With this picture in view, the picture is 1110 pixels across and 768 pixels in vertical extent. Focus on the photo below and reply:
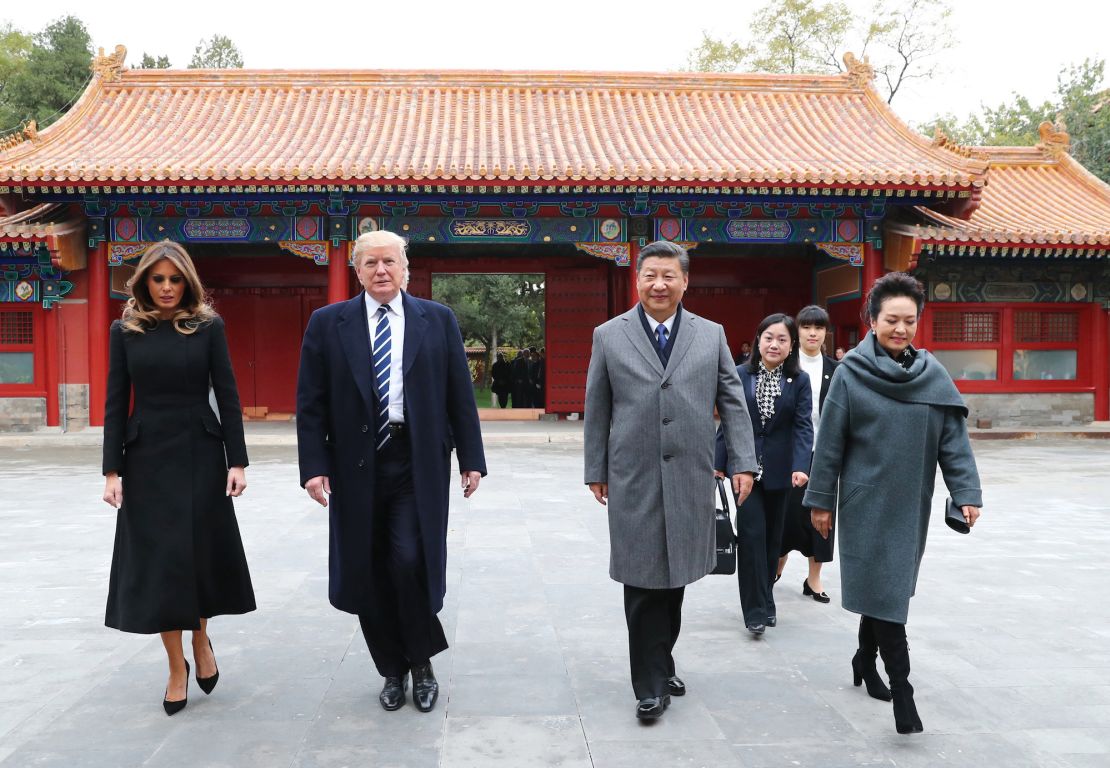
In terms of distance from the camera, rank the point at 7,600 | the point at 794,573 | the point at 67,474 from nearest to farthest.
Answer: the point at 7,600 → the point at 794,573 → the point at 67,474

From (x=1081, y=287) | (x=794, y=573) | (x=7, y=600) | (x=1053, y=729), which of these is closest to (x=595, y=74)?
(x=1081, y=287)

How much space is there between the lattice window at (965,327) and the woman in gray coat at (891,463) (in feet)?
35.5

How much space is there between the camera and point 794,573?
16.7 ft

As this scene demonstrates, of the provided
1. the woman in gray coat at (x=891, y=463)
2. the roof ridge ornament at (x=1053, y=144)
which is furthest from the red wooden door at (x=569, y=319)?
the woman in gray coat at (x=891, y=463)

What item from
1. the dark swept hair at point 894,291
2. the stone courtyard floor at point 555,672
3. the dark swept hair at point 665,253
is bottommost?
the stone courtyard floor at point 555,672

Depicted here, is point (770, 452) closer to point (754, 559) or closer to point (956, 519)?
point (754, 559)

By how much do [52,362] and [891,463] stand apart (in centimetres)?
1205

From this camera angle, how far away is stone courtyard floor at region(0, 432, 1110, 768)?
2744 mm

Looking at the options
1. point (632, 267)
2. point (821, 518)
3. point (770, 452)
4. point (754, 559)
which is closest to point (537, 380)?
point (632, 267)

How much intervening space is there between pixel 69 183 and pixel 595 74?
26.3ft

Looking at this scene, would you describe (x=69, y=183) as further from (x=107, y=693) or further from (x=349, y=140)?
(x=107, y=693)

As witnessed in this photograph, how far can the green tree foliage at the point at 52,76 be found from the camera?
25.6 meters

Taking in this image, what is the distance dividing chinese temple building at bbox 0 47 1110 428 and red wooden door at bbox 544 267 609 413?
4 cm

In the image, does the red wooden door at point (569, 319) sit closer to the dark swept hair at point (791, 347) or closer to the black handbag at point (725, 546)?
the dark swept hair at point (791, 347)
